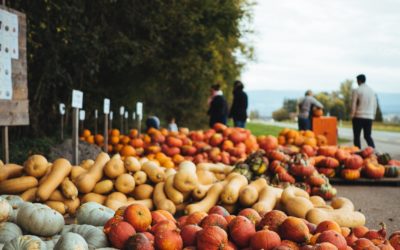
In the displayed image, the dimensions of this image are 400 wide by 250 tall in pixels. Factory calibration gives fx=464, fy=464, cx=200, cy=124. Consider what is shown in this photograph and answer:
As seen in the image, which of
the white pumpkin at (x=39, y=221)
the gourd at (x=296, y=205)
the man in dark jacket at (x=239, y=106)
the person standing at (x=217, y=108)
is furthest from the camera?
the person standing at (x=217, y=108)

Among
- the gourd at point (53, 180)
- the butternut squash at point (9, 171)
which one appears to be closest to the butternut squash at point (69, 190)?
the gourd at point (53, 180)

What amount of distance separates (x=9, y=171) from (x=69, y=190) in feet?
2.62

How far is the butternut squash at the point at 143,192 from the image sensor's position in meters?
5.14

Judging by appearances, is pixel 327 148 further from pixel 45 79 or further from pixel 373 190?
pixel 45 79

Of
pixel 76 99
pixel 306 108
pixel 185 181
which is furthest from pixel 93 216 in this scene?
pixel 306 108

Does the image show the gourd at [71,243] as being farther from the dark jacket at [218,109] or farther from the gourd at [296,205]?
the dark jacket at [218,109]

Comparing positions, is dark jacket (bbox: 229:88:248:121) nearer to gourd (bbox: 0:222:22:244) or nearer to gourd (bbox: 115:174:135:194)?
gourd (bbox: 115:174:135:194)

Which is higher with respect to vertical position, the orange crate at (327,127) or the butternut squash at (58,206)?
the orange crate at (327,127)

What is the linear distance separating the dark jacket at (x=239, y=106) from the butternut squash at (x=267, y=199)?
335 inches

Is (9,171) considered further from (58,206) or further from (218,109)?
(218,109)

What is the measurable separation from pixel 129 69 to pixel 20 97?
30.5 feet

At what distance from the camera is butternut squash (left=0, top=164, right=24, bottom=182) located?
501 cm

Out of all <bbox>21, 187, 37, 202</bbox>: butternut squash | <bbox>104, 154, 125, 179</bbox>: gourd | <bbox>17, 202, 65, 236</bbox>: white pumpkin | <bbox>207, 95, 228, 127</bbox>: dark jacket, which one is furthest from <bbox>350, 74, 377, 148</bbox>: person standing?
<bbox>17, 202, 65, 236</bbox>: white pumpkin

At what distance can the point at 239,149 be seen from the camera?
8438mm
